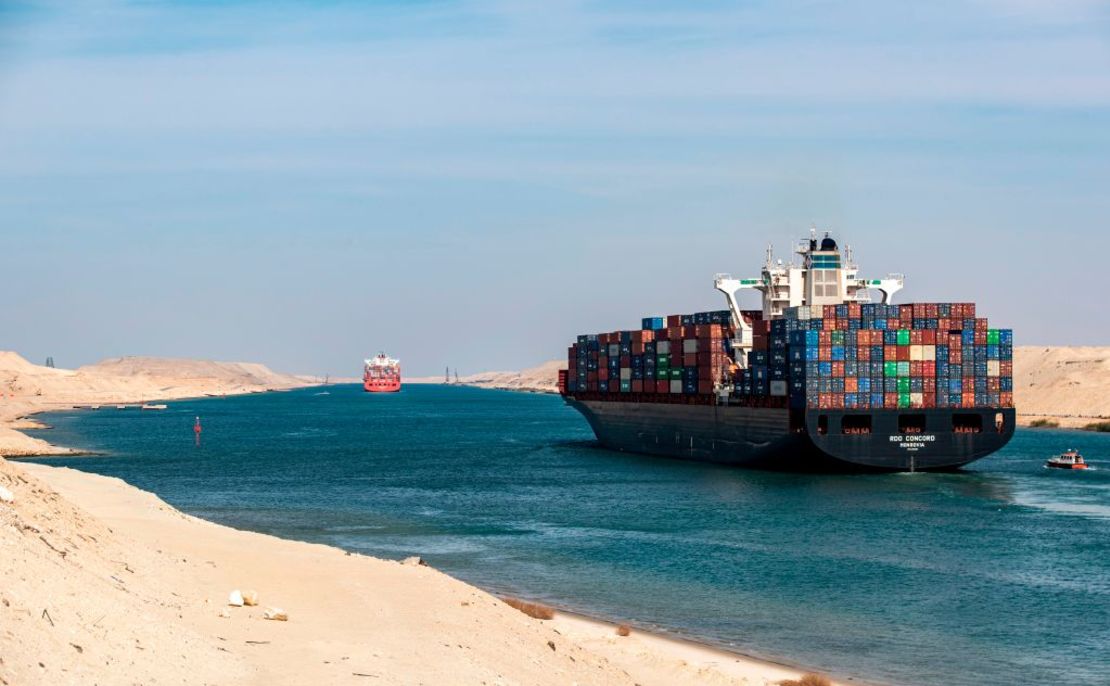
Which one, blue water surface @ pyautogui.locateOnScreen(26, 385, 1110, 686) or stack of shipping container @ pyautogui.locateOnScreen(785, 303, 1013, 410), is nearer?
blue water surface @ pyautogui.locateOnScreen(26, 385, 1110, 686)

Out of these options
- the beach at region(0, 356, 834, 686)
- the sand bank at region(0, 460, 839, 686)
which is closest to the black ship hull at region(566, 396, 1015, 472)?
the beach at region(0, 356, 834, 686)

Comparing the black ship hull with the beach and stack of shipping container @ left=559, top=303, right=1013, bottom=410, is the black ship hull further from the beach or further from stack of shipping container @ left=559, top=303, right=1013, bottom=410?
the beach

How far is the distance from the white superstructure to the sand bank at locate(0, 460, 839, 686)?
64548 millimetres

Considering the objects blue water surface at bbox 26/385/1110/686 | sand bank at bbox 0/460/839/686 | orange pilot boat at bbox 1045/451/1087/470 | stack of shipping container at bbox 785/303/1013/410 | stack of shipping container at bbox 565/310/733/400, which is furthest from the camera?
stack of shipping container at bbox 565/310/733/400

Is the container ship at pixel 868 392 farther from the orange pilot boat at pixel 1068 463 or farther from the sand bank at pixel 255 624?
the sand bank at pixel 255 624

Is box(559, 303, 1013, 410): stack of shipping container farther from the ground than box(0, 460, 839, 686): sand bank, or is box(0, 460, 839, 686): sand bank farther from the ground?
box(559, 303, 1013, 410): stack of shipping container

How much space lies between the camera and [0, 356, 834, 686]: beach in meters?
18.1

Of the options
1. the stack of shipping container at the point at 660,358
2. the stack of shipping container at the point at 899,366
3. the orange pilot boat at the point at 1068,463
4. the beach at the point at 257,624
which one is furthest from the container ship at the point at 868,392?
the beach at the point at 257,624

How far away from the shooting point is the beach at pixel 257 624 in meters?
18.1

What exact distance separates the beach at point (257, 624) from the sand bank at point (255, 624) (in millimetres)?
47

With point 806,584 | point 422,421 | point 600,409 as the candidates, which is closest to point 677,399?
point 600,409

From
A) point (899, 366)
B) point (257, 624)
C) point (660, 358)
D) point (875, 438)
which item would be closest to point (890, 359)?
point (899, 366)

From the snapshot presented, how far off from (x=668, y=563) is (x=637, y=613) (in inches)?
381

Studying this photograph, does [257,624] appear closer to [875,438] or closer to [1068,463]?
[875,438]
